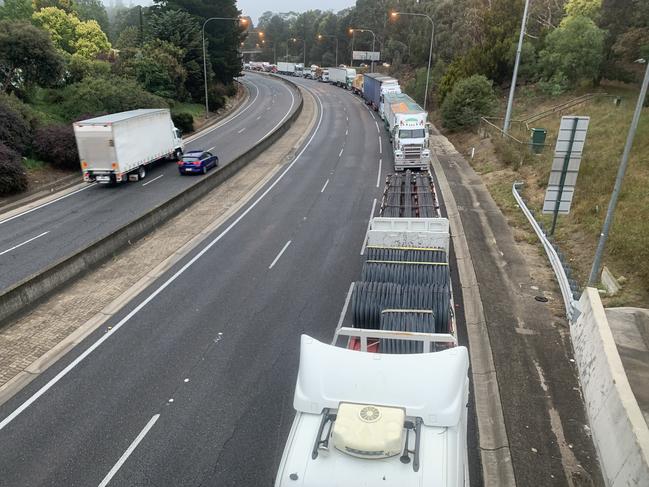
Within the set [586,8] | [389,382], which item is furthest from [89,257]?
[586,8]

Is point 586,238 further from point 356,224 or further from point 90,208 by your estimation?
point 90,208

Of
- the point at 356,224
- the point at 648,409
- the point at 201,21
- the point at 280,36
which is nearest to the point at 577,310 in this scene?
the point at 648,409

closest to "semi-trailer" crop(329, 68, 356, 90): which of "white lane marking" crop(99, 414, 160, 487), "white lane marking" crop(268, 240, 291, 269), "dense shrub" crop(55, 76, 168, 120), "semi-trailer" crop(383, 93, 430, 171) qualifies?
"dense shrub" crop(55, 76, 168, 120)

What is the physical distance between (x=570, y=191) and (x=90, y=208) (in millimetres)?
23005

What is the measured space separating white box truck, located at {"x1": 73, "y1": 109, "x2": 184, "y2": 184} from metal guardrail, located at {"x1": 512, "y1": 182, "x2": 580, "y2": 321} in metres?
22.6

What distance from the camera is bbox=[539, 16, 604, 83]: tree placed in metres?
38.6

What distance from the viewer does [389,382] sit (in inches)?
262

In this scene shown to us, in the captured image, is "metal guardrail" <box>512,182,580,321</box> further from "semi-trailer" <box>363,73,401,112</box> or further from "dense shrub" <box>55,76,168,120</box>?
"dense shrub" <box>55,76,168,120</box>

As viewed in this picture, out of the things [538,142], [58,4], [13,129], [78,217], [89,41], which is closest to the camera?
[78,217]

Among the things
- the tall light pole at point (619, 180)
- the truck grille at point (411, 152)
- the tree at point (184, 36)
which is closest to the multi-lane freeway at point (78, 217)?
the truck grille at point (411, 152)

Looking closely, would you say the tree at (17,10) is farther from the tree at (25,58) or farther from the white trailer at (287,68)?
the white trailer at (287,68)

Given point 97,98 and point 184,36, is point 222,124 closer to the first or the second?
point 184,36

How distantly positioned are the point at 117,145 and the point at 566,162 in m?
23.7

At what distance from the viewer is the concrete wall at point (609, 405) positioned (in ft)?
23.2
